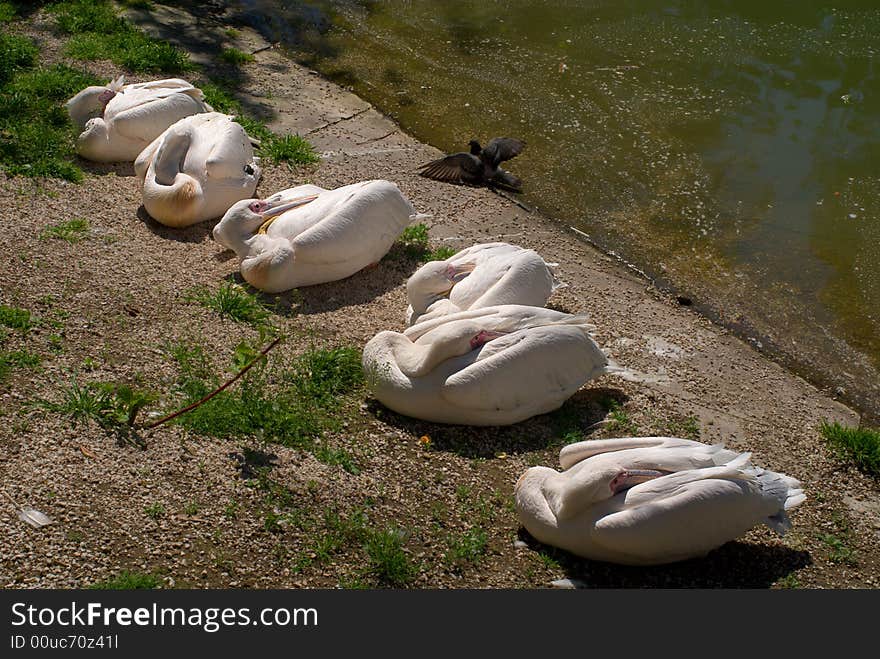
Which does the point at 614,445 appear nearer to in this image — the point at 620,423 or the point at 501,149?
the point at 620,423

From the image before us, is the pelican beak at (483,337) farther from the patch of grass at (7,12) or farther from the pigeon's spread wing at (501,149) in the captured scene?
the patch of grass at (7,12)

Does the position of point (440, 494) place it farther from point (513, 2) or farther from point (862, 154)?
point (513, 2)

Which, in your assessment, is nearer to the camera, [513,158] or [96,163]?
[96,163]

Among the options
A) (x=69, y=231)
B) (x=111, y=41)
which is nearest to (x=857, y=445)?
(x=69, y=231)

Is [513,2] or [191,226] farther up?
[513,2]

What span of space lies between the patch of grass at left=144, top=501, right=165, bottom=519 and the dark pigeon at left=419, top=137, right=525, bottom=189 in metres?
5.15

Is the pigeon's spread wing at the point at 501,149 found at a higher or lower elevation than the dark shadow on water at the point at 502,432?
higher

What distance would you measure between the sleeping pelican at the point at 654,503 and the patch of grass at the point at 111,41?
301 inches

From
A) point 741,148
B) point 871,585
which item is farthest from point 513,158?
point 871,585

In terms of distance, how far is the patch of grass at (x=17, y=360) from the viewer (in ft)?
19.6

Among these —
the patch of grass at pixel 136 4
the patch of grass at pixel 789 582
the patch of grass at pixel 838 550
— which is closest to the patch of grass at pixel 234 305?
the patch of grass at pixel 789 582

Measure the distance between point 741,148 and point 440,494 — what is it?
6178 millimetres

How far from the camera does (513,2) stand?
13.4 m

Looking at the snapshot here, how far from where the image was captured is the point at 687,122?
1063cm
